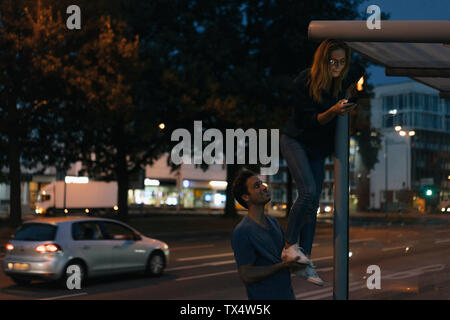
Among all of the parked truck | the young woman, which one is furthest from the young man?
the parked truck

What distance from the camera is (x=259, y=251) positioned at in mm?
3428

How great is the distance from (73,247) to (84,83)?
43.8 ft

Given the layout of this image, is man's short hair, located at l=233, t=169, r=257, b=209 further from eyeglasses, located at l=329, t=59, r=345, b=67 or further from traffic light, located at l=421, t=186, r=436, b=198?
traffic light, located at l=421, t=186, r=436, b=198

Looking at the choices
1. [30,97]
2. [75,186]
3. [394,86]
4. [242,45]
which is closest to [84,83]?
[30,97]

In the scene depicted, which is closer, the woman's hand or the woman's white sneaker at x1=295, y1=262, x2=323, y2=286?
the woman's hand

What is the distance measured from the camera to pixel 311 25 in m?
3.38

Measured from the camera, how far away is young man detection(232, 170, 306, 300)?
11.1ft

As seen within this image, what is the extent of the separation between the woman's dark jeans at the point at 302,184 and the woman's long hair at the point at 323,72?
328mm

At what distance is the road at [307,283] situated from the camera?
5.14 meters

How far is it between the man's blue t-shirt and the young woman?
0.39 ft

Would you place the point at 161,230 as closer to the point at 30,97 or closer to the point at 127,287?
the point at 30,97

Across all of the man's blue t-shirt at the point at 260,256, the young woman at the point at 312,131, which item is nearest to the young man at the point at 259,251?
the man's blue t-shirt at the point at 260,256

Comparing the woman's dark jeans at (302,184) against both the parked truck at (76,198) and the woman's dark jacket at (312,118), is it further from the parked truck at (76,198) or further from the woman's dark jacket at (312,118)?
the parked truck at (76,198)

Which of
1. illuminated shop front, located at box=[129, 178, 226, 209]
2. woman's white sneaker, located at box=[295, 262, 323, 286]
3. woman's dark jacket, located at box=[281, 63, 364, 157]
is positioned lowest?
illuminated shop front, located at box=[129, 178, 226, 209]
